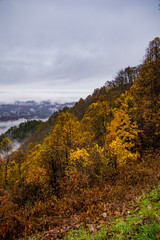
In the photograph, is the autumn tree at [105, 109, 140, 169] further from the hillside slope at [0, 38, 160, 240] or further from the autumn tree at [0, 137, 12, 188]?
the autumn tree at [0, 137, 12, 188]

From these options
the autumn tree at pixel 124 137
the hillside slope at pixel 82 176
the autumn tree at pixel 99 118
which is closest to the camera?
the hillside slope at pixel 82 176

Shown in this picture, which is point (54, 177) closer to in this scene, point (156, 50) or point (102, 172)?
point (102, 172)

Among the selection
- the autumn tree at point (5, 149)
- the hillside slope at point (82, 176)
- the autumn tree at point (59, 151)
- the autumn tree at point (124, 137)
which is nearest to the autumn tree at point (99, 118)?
the hillside slope at point (82, 176)

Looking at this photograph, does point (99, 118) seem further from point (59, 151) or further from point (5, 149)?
point (5, 149)

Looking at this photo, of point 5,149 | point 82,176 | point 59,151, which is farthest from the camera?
point 5,149

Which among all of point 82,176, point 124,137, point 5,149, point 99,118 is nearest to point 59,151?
point 82,176

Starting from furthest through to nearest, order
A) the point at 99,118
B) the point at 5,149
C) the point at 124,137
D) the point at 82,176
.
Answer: the point at 99,118
the point at 5,149
the point at 124,137
the point at 82,176

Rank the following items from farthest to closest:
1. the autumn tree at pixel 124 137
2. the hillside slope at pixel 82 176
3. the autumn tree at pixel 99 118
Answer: the autumn tree at pixel 99 118 < the autumn tree at pixel 124 137 < the hillside slope at pixel 82 176

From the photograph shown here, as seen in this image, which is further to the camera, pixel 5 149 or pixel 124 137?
pixel 5 149

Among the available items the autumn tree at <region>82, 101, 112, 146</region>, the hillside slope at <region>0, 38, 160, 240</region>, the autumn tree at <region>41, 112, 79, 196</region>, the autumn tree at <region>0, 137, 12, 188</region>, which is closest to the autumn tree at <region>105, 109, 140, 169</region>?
the hillside slope at <region>0, 38, 160, 240</region>

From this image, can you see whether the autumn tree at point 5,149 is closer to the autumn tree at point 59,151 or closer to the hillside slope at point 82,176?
the hillside slope at point 82,176

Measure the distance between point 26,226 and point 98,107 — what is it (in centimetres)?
2357

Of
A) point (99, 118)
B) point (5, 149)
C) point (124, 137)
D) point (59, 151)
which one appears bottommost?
point (5, 149)

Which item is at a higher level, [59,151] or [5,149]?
[59,151]
